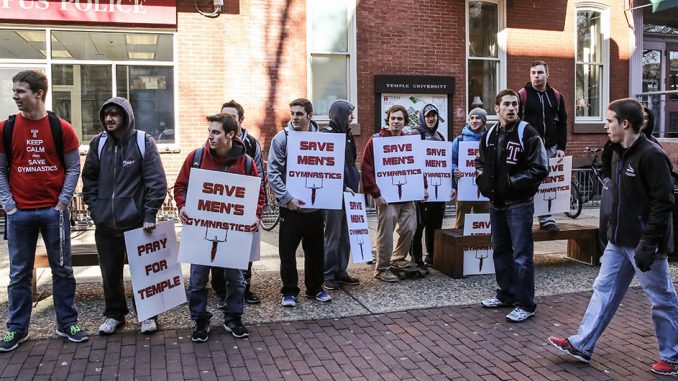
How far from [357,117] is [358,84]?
2.22 ft

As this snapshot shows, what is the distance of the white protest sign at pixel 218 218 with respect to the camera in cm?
522

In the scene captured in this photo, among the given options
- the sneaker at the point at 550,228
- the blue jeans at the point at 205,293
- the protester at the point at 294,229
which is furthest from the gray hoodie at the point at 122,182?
the sneaker at the point at 550,228

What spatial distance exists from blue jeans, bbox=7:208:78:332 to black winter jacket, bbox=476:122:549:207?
3.78m

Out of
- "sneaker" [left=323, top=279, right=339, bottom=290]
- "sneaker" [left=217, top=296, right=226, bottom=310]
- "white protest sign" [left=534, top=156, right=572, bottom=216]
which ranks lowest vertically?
"sneaker" [left=217, top=296, right=226, bottom=310]

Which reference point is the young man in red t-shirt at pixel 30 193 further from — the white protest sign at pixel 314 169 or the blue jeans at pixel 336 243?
the blue jeans at pixel 336 243

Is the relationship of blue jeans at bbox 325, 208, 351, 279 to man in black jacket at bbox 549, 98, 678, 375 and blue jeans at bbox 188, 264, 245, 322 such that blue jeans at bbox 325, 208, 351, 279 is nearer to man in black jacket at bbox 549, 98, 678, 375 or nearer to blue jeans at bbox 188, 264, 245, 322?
blue jeans at bbox 188, 264, 245, 322

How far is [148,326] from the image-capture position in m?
5.32

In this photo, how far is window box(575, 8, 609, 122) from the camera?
48.4ft

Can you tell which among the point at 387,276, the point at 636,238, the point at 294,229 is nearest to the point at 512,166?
the point at 636,238

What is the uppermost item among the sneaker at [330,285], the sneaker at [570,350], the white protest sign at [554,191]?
the white protest sign at [554,191]

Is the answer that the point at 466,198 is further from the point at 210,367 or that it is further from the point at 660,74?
the point at 660,74

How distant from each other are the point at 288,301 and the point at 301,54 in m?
7.42

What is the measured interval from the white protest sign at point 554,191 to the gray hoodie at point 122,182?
177 inches

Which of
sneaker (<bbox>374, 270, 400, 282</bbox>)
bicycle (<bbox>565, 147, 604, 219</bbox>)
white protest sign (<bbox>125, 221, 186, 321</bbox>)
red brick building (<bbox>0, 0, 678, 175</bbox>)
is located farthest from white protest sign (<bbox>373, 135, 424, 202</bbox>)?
bicycle (<bbox>565, 147, 604, 219</bbox>)
